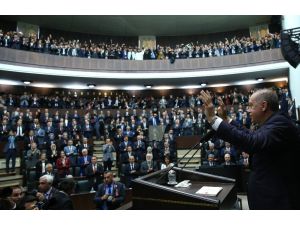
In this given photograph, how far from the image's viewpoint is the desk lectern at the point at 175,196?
1394 millimetres

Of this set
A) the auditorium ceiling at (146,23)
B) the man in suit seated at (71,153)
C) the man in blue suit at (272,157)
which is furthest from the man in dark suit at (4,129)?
the man in blue suit at (272,157)

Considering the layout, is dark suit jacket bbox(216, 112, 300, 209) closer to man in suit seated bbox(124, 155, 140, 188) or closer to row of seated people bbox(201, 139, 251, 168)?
row of seated people bbox(201, 139, 251, 168)

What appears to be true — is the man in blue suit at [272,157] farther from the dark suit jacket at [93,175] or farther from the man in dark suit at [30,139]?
the man in dark suit at [30,139]

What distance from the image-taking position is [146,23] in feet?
47.4

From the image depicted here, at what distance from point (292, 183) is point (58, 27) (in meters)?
15.1

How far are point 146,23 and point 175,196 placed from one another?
13942mm

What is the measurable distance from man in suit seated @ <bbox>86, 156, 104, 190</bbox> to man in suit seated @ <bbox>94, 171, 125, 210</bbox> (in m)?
1.96

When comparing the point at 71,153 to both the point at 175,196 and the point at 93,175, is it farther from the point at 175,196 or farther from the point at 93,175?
the point at 175,196

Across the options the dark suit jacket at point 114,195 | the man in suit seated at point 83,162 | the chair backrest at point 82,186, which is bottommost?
the chair backrest at point 82,186

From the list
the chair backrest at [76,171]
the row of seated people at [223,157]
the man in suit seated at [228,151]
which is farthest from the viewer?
the man in suit seated at [228,151]

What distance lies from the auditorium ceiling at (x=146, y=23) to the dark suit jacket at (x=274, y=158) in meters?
13.1

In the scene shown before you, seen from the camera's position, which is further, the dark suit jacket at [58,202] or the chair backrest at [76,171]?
the chair backrest at [76,171]

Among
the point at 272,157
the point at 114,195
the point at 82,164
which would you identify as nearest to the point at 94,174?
the point at 82,164

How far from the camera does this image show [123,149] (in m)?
7.71
